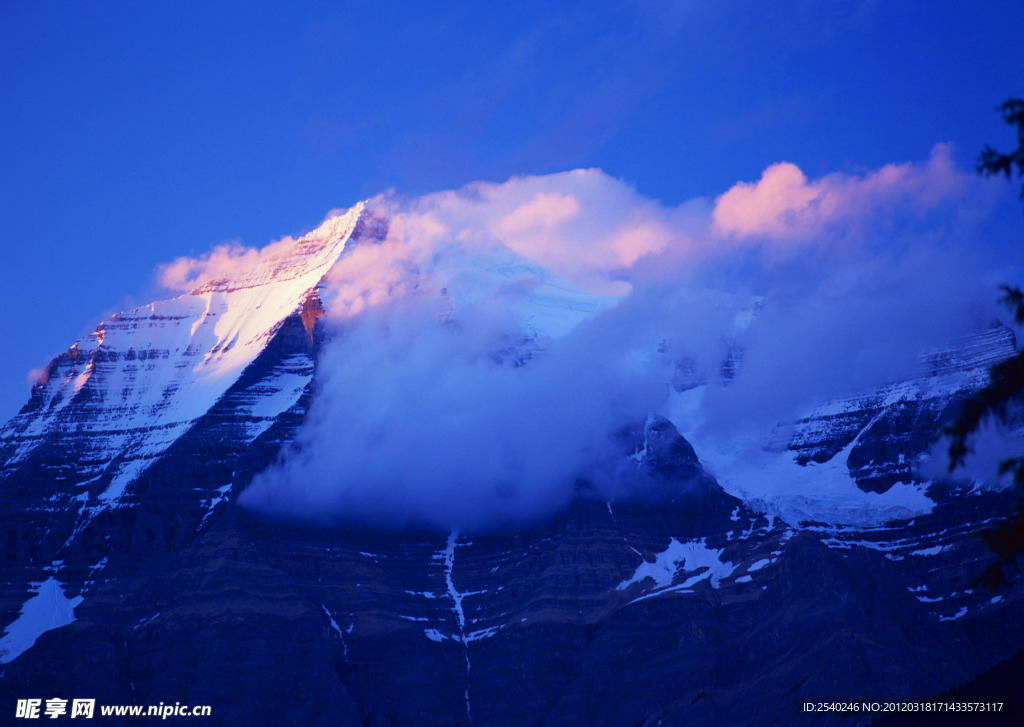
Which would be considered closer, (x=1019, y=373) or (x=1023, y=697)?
(x=1019, y=373)

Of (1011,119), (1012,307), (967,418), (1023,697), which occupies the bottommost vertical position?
(967,418)

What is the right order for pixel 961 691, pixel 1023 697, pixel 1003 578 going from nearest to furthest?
pixel 1003 578
pixel 1023 697
pixel 961 691

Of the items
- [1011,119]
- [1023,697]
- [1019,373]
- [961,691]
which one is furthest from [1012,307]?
[961,691]

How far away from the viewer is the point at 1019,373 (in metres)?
29.0

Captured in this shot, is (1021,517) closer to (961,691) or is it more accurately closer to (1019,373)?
(1019,373)

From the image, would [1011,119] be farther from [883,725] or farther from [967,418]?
[883,725]

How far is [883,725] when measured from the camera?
7180 inches

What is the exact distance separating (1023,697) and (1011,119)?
13781 cm

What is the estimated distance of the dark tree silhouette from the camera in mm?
28484

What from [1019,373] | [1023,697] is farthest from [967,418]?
[1023,697]

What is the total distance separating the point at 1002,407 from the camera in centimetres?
2908

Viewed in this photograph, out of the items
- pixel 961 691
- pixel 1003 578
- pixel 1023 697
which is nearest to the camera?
pixel 1003 578

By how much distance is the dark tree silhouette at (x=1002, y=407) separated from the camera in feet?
93.5

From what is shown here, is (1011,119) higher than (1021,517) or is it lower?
higher
